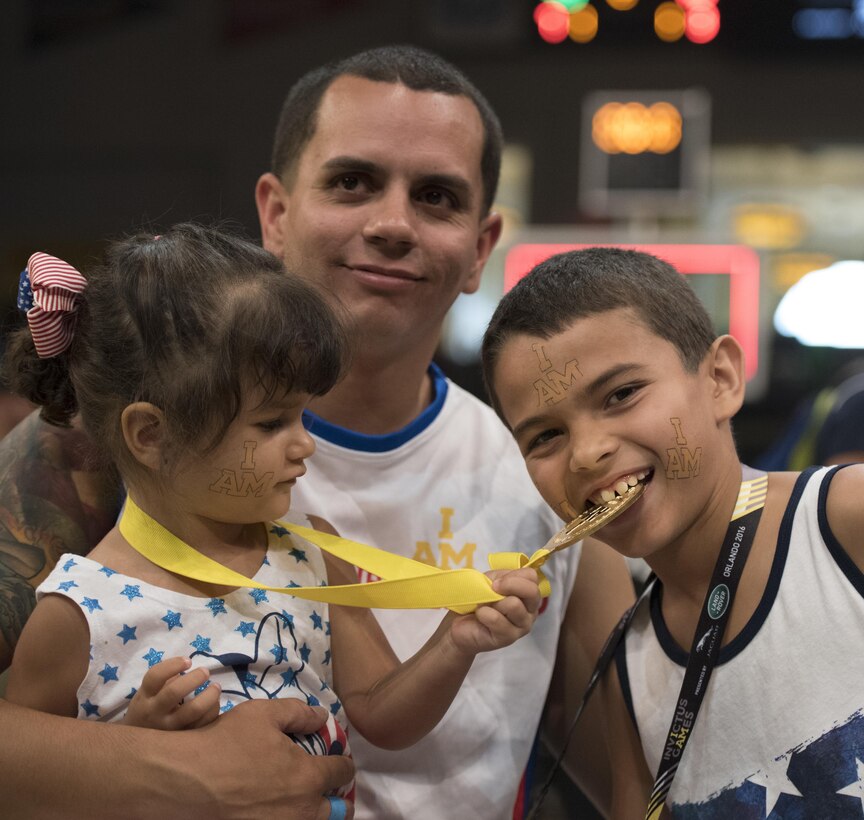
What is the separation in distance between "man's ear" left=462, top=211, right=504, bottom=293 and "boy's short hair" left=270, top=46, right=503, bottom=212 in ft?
0.07

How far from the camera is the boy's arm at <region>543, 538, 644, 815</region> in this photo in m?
1.63

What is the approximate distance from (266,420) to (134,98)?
444cm

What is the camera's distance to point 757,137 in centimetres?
516

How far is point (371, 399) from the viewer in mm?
1663

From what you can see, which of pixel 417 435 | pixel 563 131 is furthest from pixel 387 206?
pixel 563 131

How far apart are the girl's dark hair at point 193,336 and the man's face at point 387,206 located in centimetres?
27

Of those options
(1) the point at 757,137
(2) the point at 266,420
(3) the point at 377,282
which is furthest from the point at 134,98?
(2) the point at 266,420

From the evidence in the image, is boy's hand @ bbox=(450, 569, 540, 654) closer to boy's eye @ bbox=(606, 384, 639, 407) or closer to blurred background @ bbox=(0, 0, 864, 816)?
boy's eye @ bbox=(606, 384, 639, 407)

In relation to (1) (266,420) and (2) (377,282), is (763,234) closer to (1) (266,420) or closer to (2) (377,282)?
(2) (377,282)

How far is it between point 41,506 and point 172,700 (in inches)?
16.2

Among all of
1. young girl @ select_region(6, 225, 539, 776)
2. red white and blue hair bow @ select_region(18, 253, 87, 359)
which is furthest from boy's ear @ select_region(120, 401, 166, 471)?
red white and blue hair bow @ select_region(18, 253, 87, 359)

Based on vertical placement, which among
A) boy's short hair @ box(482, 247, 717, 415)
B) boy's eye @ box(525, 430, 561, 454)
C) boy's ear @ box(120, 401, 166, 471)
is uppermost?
boy's short hair @ box(482, 247, 717, 415)

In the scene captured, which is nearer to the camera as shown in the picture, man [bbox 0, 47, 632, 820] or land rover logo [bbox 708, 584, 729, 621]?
land rover logo [bbox 708, 584, 729, 621]

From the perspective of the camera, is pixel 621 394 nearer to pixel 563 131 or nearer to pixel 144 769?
pixel 144 769
